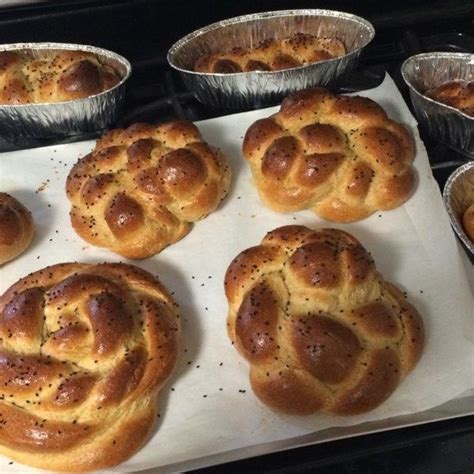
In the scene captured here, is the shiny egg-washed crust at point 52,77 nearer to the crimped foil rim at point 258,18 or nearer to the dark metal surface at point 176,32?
the dark metal surface at point 176,32

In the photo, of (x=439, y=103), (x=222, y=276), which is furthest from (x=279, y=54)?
(x=222, y=276)

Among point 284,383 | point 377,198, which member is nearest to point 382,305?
point 284,383

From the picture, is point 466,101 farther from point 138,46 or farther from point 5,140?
point 5,140

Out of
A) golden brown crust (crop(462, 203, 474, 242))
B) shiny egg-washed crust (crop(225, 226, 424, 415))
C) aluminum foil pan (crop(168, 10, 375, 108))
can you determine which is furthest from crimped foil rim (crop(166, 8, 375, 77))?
shiny egg-washed crust (crop(225, 226, 424, 415))

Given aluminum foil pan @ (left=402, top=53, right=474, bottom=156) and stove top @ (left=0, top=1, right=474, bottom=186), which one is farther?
stove top @ (left=0, top=1, right=474, bottom=186)

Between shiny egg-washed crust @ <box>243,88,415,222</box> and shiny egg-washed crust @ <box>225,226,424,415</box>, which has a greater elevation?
shiny egg-washed crust @ <box>243,88,415,222</box>

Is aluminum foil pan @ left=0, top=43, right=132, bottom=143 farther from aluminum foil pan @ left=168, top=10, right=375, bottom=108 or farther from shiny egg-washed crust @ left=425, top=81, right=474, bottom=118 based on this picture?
shiny egg-washed crust @ left=425, top=81, right=474, bottom=118

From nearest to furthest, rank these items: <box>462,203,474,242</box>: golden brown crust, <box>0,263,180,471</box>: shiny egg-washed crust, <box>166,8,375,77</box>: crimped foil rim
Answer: <box>0,263,180,471</box>: shiny egg-washed crust, <box>462,203,474,242</box>: golden brown crust, <box>166,8,375,77</box>: crimped foil rim
